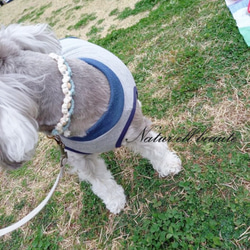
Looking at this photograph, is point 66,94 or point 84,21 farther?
point 84,21

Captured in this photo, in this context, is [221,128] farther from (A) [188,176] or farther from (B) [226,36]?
(B) [226,36]

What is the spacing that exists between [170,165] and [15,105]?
1529 mm

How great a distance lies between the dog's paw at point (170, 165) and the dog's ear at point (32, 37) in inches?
52.6

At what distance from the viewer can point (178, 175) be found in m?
2.35

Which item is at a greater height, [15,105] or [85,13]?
[15,105]

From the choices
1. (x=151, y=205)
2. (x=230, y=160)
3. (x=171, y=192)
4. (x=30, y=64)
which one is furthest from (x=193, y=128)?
(x=30, y=64)

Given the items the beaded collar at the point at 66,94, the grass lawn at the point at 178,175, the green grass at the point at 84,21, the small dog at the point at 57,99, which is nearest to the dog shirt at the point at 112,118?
the small dog at the point at 57,99

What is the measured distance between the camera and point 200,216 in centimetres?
201

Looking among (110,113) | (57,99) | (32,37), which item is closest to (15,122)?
(57,99)

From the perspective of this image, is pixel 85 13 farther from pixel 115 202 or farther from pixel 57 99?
pixel 57 99

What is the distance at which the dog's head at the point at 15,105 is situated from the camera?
3.85 feet

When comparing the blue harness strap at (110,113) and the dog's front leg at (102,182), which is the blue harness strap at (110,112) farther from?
the dog's front leg at (102,182)

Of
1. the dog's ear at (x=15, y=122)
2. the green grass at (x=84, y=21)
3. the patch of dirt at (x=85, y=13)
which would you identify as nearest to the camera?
the dog's ear at (x=15, y=122)

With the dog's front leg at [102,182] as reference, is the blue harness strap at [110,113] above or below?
above
